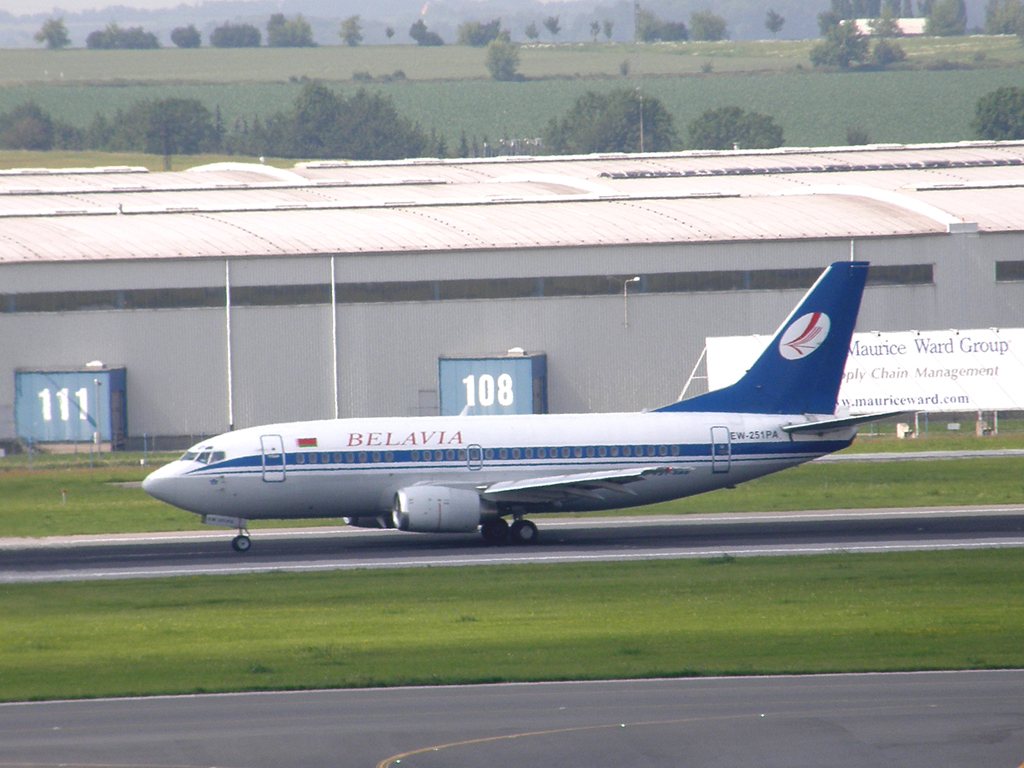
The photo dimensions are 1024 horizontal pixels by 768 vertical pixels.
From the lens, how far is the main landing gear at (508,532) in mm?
43719

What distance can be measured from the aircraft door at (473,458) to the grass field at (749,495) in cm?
671

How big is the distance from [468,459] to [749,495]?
47.9 feet

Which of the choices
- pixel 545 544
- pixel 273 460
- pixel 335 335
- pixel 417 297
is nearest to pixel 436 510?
pixel 545 544

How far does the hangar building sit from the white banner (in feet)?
7.39

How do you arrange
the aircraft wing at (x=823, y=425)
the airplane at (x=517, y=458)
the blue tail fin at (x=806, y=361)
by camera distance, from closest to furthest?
1. the airplane at (x=517, y=458)
2. the aircraft wing at (x=823, y=425)
3. the blue tail fin at (x=806, y=361)

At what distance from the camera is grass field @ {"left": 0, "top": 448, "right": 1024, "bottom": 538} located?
165ft

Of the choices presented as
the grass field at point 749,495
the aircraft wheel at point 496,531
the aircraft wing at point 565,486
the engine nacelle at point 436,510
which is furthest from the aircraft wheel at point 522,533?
the grass field at point 749,495

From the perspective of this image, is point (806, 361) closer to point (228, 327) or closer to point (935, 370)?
point (935, 370)

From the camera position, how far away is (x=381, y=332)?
241ft

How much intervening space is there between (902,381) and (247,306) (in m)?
34.5

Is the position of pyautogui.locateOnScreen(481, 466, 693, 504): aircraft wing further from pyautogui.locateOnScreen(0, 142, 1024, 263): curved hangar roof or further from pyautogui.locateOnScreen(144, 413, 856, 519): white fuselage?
pyautogui.locateOnScreen(0, 142, 1024, 263): curved hangar roof

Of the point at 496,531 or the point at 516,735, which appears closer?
the point at 516,735

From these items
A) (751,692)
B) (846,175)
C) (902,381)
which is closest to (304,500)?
(751,692)

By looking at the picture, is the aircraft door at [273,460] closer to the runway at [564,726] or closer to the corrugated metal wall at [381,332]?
the runway at [564,726]
